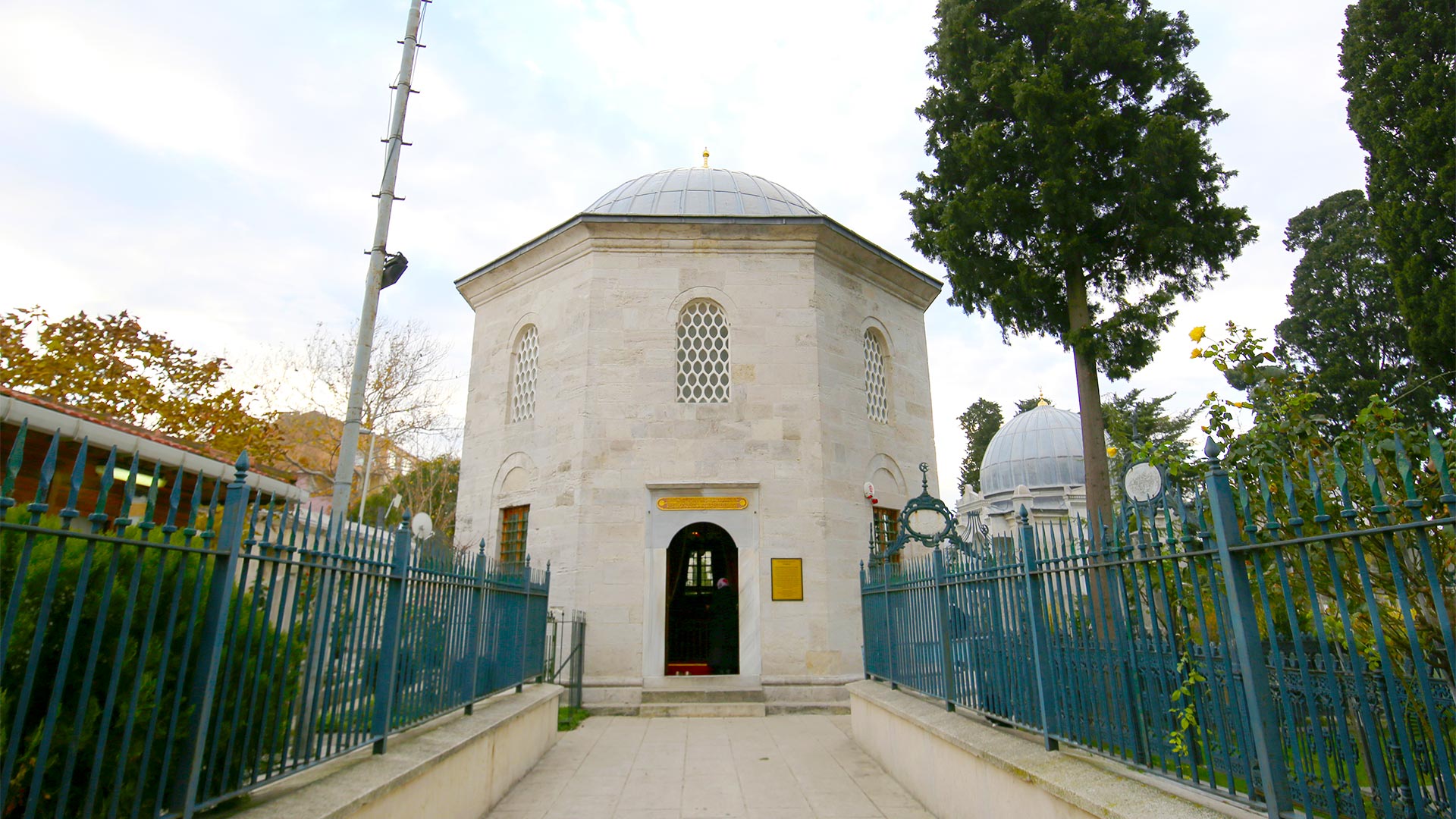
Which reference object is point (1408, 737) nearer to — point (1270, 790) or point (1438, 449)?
point (1270, 790)

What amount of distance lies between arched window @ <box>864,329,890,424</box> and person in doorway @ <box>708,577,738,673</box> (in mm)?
4158

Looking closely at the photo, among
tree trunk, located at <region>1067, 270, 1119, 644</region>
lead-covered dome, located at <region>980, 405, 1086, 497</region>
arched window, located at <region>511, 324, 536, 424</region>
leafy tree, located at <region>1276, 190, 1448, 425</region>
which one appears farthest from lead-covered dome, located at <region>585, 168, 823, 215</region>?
lead-covered dome, located at <region>980, 405, 1086, 497</region>

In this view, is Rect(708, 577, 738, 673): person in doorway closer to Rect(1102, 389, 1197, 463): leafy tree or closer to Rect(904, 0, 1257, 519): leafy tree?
Rect(904, 0, 1257, 519): leafy tree

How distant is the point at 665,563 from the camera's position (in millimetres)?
11117

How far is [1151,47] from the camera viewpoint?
10.0m

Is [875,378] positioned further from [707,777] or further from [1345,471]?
[1345,471]

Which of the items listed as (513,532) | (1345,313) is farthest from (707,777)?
(1345,313)

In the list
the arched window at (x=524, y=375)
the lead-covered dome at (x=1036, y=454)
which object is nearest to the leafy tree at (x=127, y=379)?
the arched window at (x=524, y=375)

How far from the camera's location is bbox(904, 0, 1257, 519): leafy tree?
9.42 metres

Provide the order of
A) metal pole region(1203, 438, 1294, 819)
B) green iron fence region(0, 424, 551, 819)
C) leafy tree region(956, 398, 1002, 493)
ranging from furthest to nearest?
leafy tree region(956, 398, 1002, 493) < metal pole region(1203, 438, 1294, 819) < green iron fence region(0, 424, 551, 819)

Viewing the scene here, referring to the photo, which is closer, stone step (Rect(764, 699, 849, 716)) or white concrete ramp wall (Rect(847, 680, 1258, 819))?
white concrete ramp wall (Rect(847, 680, 1258, 819))

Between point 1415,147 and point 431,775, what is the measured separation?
17.1m

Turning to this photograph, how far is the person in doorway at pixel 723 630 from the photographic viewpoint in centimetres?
1348

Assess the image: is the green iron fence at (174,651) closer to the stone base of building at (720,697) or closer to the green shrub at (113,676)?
the green shrub at (113,676)
